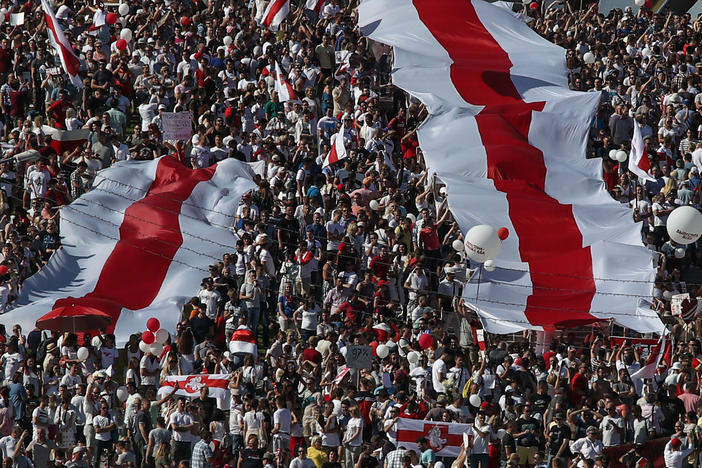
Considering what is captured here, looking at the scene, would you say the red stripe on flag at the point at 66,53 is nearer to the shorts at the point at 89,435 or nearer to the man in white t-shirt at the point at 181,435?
the shorts at the point at 89,435

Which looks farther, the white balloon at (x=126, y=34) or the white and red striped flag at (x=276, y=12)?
the white and red striped flag at (x=276, y=12)

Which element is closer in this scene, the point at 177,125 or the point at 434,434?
the point at 434,434

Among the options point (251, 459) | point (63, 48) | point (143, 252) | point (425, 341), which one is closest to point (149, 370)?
point (143, 252)

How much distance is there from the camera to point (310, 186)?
2920 cm

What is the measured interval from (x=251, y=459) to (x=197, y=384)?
5.32 ft

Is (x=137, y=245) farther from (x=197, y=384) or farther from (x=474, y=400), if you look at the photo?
(x=474, y=400)

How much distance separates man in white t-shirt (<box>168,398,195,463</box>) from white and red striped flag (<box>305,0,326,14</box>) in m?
13.4

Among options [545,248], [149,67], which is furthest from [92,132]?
[545,248]

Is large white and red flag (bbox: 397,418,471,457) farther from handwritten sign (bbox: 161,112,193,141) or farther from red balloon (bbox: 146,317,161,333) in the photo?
handwritten sign (bbox: 161,112,193,141)

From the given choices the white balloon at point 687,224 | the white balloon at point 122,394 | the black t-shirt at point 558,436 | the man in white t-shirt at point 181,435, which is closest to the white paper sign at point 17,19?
the white balloon at point 122,394

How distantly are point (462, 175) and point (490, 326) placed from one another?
12.6 feet

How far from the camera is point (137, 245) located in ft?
84.8

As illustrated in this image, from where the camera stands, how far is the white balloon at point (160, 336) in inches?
977

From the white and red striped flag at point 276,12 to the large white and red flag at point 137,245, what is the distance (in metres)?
6.97
